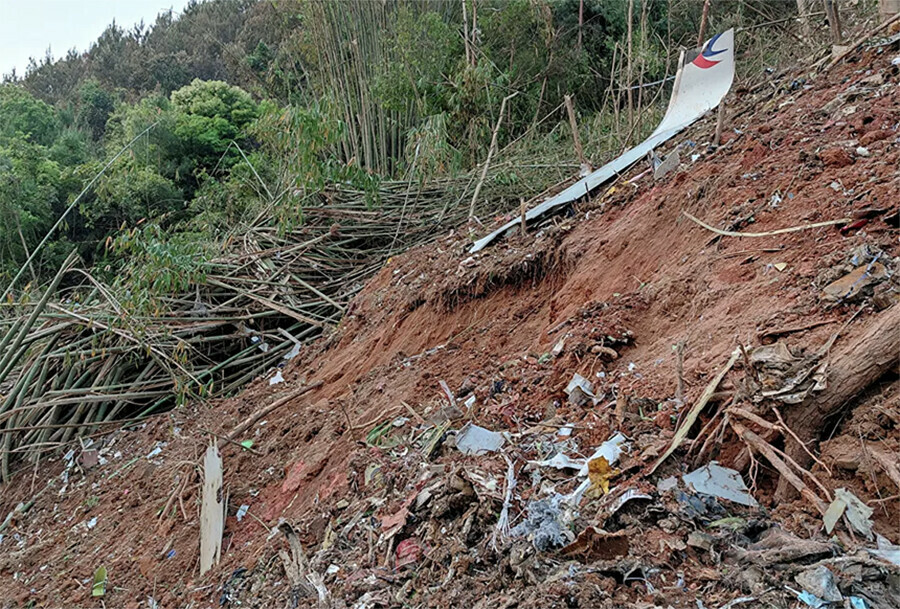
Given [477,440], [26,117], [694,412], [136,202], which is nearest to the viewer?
[694,412]

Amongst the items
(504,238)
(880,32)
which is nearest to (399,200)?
(504,238)

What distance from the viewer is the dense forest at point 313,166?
4.09 metres

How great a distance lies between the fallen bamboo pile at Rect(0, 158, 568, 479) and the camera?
12.6 feet

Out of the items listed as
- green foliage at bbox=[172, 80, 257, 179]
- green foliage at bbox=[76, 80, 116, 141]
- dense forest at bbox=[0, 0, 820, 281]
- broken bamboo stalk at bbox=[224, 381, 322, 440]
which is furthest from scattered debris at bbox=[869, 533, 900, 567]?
green foliage at bbox=[76, 80, 116, 141]

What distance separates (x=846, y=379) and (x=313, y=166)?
3.97 metres

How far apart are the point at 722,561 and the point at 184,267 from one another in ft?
11.6

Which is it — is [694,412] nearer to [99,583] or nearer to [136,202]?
[99,583]

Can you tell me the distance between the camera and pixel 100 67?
2073cm

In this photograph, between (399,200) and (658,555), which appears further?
(399,200)

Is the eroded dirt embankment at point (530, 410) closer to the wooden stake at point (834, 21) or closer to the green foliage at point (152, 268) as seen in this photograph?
the wooden stake at point (834, 21)

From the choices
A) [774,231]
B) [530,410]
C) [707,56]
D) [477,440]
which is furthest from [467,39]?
[477,440]

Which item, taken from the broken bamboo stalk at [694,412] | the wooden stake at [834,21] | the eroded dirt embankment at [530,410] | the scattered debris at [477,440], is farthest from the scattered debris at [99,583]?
the wooden stake at [834,21]

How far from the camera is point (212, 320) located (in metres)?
4.33

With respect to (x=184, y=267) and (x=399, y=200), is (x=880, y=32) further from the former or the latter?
(x=184, y=267)
